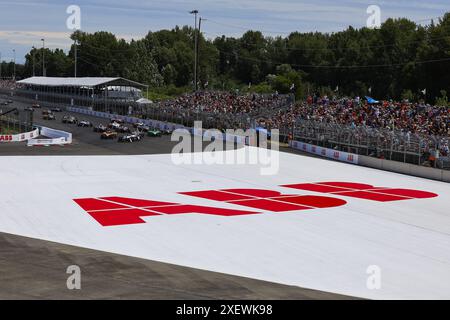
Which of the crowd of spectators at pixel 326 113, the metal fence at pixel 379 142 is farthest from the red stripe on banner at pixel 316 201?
the crowd of spectators at pixel 326 113

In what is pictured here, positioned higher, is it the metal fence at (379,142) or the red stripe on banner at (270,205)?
the metal fence at (379,142)

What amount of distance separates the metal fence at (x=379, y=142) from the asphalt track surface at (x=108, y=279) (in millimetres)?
25613

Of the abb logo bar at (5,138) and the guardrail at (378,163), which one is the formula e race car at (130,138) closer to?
the abb logo bar at (5,138)

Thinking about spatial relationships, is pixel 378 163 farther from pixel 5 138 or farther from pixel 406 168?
pixel 5 138

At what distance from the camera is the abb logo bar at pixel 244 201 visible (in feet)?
89.0

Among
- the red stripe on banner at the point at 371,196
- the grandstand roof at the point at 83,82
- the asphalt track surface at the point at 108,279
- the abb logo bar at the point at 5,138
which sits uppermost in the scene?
the grandstand roof at the point at 83,82

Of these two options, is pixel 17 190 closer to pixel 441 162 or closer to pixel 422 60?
pixel 441 162

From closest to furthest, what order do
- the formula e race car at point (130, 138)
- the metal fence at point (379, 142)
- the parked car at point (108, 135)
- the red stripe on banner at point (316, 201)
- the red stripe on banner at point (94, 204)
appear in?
the red stripe on banner at point (94, 204) < the red stripe on banner at point (316, 201) < the metal fence at point (379, 142) < the formula e race car at point (130, 138) < the parked car at point (108, 135)

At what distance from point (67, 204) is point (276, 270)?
14.2 m

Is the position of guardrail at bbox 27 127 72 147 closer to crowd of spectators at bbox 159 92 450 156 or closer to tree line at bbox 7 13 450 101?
crowd of spectators at bbox 159 92 450 156

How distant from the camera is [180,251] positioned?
66.6 feet

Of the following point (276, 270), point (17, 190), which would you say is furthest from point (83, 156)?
point (276, 270)

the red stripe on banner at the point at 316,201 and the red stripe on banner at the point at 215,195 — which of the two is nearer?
the red stripe on banner at the point at 316,201

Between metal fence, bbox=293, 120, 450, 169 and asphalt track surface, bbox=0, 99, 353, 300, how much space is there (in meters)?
25.6
